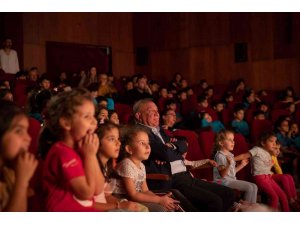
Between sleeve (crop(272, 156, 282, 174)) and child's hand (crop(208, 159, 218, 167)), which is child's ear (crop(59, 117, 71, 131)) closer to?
child's hand (crop(208, 159, 218, 167))

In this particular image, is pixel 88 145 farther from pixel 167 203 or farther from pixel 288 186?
pixel 288 186

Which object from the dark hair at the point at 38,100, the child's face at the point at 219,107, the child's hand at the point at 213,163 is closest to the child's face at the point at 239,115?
the child's face at the point at 219,107

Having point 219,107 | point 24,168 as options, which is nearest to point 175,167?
point 24,168

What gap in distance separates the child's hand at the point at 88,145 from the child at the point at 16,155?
0.12m

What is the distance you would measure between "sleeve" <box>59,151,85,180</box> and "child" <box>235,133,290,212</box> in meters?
1.33

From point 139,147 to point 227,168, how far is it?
0.69m

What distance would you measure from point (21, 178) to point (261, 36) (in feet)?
15.6

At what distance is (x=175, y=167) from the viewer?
1854 mm

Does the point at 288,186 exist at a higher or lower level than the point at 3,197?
lower

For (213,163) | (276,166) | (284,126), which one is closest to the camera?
(213,163)

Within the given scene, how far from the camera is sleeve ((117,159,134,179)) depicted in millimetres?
1475

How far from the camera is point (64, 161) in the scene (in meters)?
1.00
